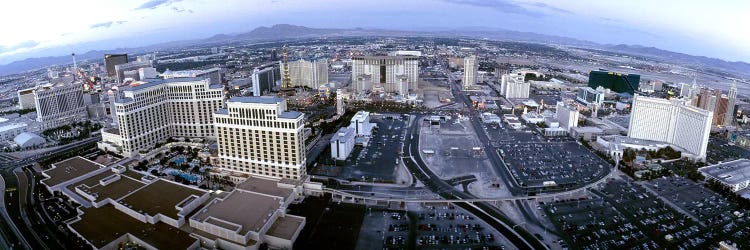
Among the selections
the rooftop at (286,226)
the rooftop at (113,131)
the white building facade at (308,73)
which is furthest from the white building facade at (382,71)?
the rooftop at (286,226)

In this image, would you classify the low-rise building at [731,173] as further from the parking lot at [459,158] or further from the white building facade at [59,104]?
the white building facade at [59,104]

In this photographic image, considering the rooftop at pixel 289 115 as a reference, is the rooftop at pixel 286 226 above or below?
below

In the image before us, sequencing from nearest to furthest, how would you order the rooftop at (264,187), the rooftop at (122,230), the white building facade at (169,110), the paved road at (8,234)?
the rooftop at (122,230)
the paved road at (8,234)
the rooftop at (264,187)
the white building facade at (169,110)

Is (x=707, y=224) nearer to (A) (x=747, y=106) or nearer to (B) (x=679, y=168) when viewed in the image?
(B) (x=679, y=168)

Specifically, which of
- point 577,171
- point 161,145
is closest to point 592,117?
point 577,171

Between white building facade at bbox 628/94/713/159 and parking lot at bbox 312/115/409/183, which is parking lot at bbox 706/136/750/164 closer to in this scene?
white building facade at bbox 628/94/713/159

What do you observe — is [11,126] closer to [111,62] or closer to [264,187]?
[111,62]

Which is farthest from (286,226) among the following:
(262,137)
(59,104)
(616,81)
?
(616,81)
